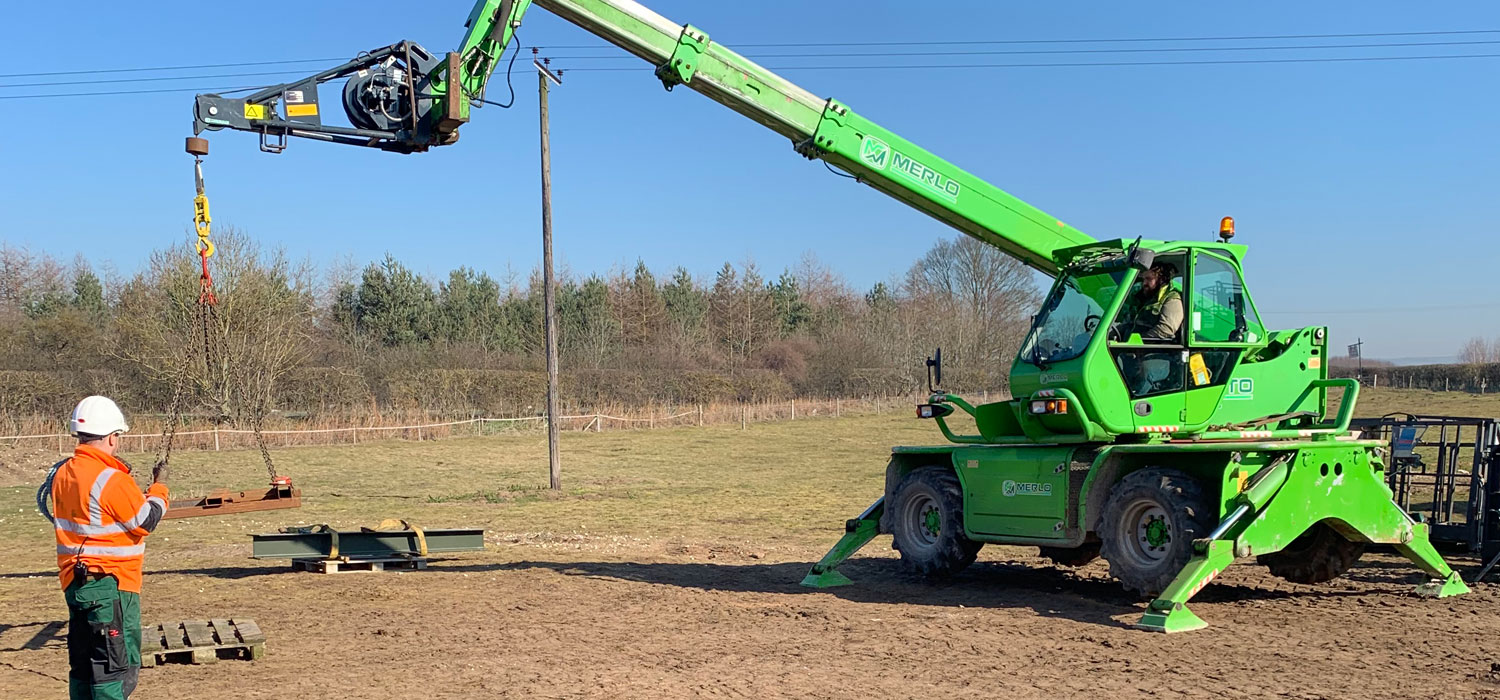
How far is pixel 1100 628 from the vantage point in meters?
8.81

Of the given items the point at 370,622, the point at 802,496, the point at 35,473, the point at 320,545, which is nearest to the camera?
the point at 370,622

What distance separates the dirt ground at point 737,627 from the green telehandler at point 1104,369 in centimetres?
66

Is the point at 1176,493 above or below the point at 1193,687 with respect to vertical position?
above

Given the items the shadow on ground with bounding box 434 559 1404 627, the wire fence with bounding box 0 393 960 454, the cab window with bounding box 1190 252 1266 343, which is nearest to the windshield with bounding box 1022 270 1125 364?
the cab window with bounding box 1190 252 1266 343

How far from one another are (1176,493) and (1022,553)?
4.72 m

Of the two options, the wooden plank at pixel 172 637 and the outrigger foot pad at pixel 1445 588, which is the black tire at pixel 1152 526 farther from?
the wooden plank at pixel 172 637

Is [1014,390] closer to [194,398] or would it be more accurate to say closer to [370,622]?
[370,622]

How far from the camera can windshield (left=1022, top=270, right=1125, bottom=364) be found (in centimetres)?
1009

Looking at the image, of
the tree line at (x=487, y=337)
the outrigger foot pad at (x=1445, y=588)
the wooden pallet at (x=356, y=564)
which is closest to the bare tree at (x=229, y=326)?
the tree line at (x=487, y=337)

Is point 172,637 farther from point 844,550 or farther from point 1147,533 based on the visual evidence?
point 1147,533

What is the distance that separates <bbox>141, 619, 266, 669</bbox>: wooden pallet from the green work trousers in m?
2.01

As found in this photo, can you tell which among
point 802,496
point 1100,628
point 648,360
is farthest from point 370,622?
point 648,360

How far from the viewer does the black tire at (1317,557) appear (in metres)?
10.2

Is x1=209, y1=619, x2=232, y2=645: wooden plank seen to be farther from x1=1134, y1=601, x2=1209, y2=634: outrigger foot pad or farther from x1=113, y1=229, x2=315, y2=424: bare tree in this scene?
x1=113, y1=229, x2=315, y2=424: bare tree
